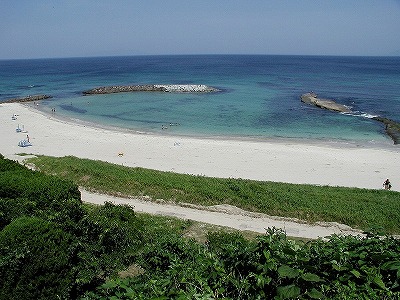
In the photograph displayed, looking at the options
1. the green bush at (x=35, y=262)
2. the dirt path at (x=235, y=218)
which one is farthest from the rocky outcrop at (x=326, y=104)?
the green bush at (x=35, y=262)

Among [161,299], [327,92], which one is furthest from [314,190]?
[327,92]

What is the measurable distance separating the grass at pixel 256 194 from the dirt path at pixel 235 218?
576 millimetres

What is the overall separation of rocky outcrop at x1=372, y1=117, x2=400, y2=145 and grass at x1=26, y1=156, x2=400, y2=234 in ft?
84.1

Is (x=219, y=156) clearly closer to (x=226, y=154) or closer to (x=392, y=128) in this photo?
(x=226, y=154)

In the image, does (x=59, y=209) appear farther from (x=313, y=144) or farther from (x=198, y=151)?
(x=313, y=144)

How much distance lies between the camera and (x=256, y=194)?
22688 mm

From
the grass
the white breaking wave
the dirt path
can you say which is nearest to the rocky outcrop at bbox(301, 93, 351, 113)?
the white breaking wave

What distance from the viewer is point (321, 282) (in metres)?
5.08

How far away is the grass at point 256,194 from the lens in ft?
67.5

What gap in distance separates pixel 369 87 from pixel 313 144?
217 feet

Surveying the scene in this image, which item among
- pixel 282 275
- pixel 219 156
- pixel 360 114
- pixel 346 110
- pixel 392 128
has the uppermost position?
pixel 282 275

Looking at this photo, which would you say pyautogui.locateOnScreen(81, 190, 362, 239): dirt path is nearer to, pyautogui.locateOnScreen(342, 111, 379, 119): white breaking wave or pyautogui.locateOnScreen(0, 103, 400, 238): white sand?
pyautogui.locateOnScreen(0, 103, 400, 238): white sand

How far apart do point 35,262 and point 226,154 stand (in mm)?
30110

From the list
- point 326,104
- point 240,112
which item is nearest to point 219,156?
point 240,112
